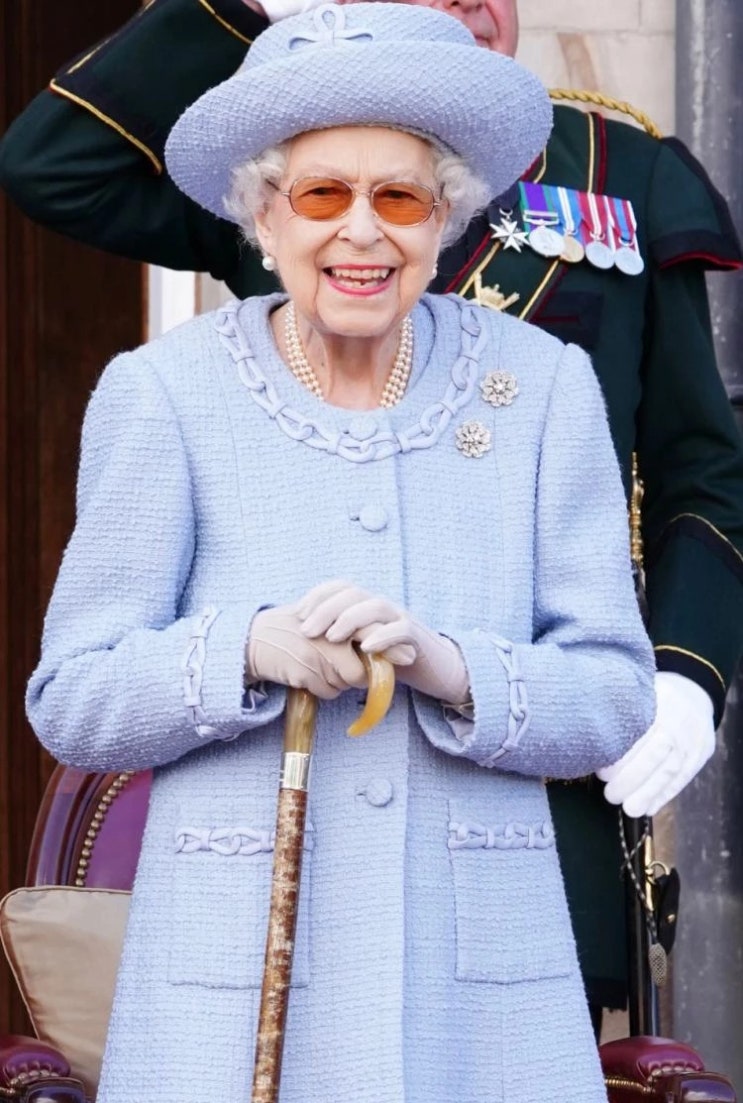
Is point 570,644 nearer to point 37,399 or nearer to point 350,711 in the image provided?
point 350,711

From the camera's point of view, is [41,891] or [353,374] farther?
[41,891]

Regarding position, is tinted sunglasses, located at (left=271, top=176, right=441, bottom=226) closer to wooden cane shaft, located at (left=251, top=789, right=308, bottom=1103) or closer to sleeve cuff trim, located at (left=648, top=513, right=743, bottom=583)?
wooden cane shaft, located at (left=251, top=789, right=308, bottom=1103)

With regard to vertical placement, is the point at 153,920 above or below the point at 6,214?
below

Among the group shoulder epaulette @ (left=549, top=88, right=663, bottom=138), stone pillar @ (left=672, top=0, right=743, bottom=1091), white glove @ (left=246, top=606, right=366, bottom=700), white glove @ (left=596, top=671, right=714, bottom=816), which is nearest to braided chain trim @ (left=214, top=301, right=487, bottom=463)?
white glove @ (left=246, top=606, right=366, bottom=700)

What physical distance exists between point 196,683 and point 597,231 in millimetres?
1410

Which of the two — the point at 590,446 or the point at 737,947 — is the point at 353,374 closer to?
the point at 590,446

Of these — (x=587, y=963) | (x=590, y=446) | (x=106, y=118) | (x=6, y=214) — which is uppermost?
(x=6, y=214)

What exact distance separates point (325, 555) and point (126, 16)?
11.7ft

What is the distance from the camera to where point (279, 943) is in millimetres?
2715

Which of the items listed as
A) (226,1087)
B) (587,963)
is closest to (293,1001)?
(226,1087)

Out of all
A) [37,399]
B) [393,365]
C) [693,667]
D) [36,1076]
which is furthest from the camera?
[37,399]

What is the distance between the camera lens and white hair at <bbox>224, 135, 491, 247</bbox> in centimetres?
295

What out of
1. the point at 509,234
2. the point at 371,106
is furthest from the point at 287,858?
the point at 509,234

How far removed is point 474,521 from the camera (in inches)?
115
